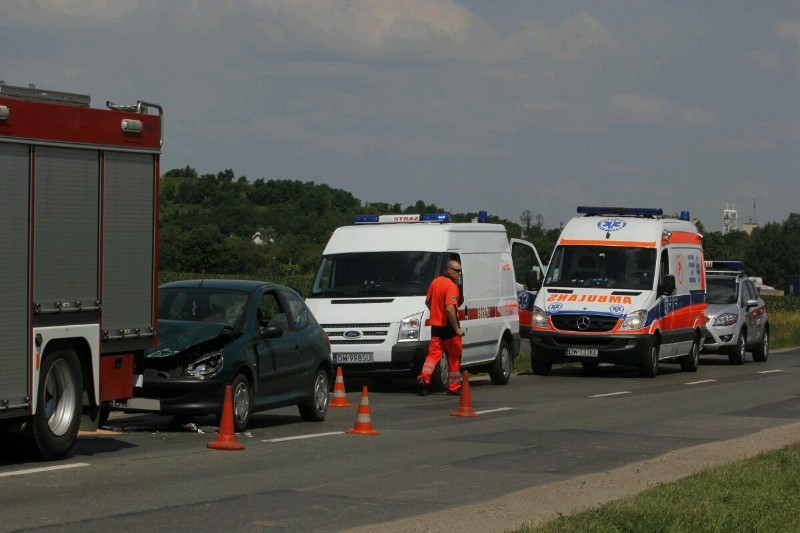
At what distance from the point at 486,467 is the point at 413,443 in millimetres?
1866

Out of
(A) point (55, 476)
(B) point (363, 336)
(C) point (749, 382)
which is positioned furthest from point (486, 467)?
(C) point (749, 382)

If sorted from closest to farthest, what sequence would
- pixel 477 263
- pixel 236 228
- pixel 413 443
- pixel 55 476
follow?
pixel 55 476
pixel 413 443
pixel 477 263
pixel 236 228

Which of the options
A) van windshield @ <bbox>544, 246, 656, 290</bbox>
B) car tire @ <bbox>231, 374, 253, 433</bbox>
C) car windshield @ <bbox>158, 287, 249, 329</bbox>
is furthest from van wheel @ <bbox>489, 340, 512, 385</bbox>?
car tire @ <bbox>231, 374, 253, 433</bbox>

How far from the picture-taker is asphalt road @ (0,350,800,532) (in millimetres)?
9203

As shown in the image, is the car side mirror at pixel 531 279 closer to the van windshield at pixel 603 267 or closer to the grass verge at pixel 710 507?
the van windshield at pixel 603 267

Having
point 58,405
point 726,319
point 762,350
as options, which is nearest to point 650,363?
point 726,319

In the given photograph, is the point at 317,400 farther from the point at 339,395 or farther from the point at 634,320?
the point at 634,320

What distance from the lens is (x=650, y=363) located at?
25.6 m

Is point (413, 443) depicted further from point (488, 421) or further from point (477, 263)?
point (477, 263)

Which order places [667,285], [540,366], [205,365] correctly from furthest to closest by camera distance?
[540,366], [667,285], [205,365]

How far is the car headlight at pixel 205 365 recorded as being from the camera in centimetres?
1354

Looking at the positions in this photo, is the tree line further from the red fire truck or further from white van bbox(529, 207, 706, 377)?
the red fire truck

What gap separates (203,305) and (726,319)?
2032 cm

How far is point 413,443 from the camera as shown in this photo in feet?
45.4
